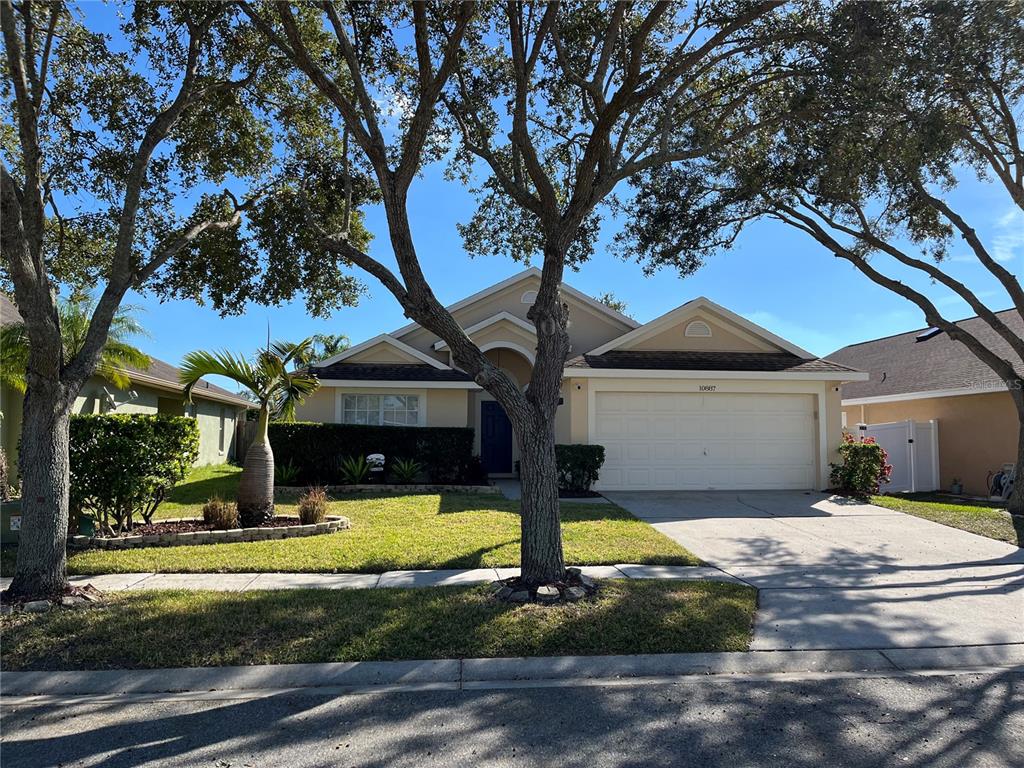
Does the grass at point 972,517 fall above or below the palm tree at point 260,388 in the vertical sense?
below

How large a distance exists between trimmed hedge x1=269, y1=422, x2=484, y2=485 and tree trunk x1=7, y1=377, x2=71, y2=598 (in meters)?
8.78

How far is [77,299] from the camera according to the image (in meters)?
12.9

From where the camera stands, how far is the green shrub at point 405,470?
49.2 ft

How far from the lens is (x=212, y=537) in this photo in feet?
29.6

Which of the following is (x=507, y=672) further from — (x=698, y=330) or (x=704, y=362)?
(x=698, y=330)

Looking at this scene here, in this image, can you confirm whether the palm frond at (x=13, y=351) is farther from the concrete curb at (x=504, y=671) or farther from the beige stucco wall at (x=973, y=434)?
the beige stucco wall at (x=973, y=434)

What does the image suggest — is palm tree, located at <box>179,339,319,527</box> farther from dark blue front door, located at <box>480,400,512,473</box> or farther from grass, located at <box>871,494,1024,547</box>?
grass, located at <box>871,494,1024,547</box>

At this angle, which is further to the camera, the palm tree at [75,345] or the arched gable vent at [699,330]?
the arched gable vent at [699,330]

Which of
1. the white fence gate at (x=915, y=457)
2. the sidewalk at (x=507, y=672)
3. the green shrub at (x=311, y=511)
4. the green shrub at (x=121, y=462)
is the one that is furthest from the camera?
the white fence gate at (x=915, y=457)

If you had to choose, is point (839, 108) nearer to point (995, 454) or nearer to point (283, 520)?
point (283, 520)

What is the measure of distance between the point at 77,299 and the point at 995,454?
21205 mm

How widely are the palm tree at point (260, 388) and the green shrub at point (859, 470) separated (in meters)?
11.6

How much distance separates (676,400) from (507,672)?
1106cm

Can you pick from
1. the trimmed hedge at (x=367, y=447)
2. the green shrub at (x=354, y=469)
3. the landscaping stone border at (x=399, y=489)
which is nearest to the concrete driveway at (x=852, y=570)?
the landscaping stone border at (x=399, y=489)
